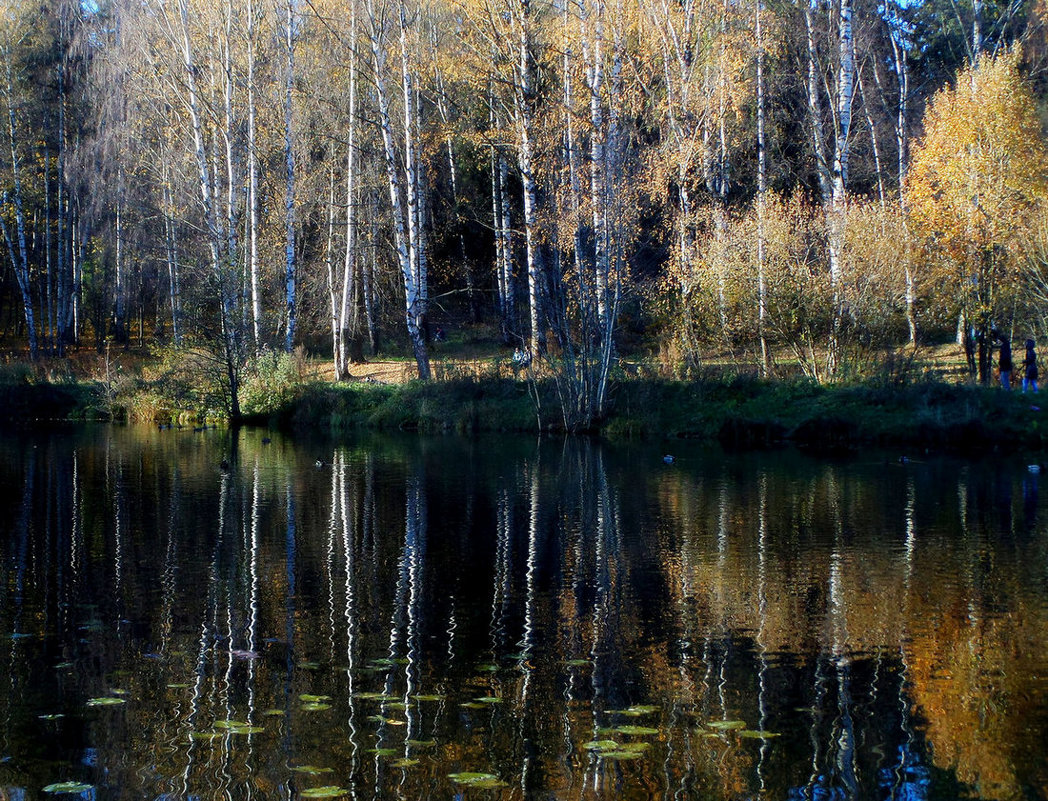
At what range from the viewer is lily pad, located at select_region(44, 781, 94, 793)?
16.5 feet

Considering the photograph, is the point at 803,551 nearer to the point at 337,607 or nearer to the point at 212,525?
the point at 337,607

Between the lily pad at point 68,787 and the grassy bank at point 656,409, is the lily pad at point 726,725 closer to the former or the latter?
the lily pad at point 68,787

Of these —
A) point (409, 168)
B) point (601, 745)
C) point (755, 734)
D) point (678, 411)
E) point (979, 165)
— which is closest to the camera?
point (601, 745)

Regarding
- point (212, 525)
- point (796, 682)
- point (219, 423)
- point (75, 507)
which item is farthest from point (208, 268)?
point (796, 682)

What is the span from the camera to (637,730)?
19.0 ft

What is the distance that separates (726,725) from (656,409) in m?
20.7

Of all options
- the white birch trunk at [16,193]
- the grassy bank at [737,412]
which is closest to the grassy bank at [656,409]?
the grassy bank at [737,412]

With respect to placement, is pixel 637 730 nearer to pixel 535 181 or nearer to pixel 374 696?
pixel 374 696

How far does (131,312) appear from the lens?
1930 inches

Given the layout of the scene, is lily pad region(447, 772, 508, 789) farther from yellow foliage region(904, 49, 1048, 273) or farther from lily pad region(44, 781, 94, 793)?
yellow foliage region(904, 49, 1048, 273)

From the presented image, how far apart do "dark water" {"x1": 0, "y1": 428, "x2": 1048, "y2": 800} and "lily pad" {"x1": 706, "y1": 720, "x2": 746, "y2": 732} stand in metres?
0.02

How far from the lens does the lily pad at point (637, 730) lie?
18.9 feet

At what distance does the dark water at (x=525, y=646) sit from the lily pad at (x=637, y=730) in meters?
0.06

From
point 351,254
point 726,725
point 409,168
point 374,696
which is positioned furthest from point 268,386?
point 726,725
